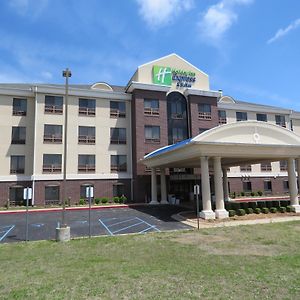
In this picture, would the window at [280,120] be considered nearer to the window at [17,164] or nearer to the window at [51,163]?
the window at [51,163]

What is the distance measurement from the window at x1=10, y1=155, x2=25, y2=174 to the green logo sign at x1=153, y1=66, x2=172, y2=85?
1776 centimetres

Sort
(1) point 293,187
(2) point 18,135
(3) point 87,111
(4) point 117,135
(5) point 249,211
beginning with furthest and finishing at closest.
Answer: (4) point 117,135, (3) point 87,111, (2) point 18,135, (1) point 293,187, (5) point 249,211

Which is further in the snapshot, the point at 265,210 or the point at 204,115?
the point at 204,115

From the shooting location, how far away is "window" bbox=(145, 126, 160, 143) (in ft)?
114

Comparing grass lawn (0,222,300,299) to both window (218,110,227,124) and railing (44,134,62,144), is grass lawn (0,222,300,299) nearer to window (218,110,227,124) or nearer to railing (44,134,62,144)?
railing (44,134,62,144)

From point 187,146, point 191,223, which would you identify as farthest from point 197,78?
point 191,223

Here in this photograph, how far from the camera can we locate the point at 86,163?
111 feet

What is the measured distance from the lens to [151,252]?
11.1m

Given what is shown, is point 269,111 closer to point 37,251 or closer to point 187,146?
point 187,146

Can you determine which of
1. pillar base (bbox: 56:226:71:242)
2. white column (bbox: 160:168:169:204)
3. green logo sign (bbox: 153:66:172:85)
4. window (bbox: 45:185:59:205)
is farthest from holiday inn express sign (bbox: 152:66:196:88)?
pillar base (bbox: 56:226:71:242)

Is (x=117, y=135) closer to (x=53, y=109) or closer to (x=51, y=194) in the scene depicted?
(x=53, y=109)

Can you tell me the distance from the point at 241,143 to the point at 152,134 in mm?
15497

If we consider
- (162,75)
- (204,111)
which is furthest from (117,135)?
(204,111)

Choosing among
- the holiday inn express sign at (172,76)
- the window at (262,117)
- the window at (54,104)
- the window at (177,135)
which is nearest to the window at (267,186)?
the window at (262,117)
